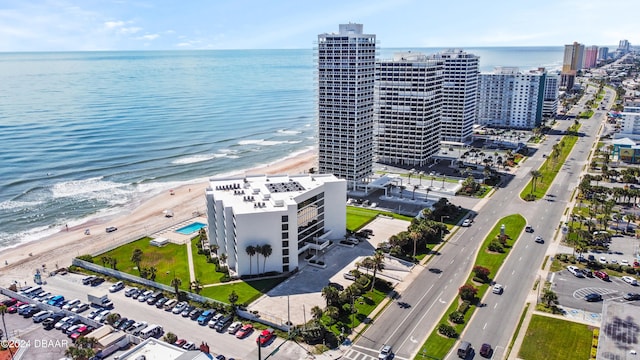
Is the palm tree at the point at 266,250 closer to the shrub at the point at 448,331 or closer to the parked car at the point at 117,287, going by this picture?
the parked car at the point at 117,287

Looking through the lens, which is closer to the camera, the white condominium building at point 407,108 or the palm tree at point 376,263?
the palm tree at point 376,263

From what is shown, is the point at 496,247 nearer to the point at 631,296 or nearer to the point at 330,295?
the point at 631,296

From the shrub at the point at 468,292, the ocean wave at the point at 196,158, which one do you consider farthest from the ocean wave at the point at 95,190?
the shrub at the point at 468,292

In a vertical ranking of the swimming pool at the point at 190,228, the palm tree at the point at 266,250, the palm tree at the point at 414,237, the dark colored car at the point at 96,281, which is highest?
the palm tree at the point at 266,250

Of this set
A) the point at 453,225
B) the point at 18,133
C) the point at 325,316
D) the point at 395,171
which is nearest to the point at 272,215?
the point at 325,316

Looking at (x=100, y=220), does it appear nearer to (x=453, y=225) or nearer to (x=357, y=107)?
(x=357, y=107)

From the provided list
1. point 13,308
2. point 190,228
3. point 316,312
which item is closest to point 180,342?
point 316,312
